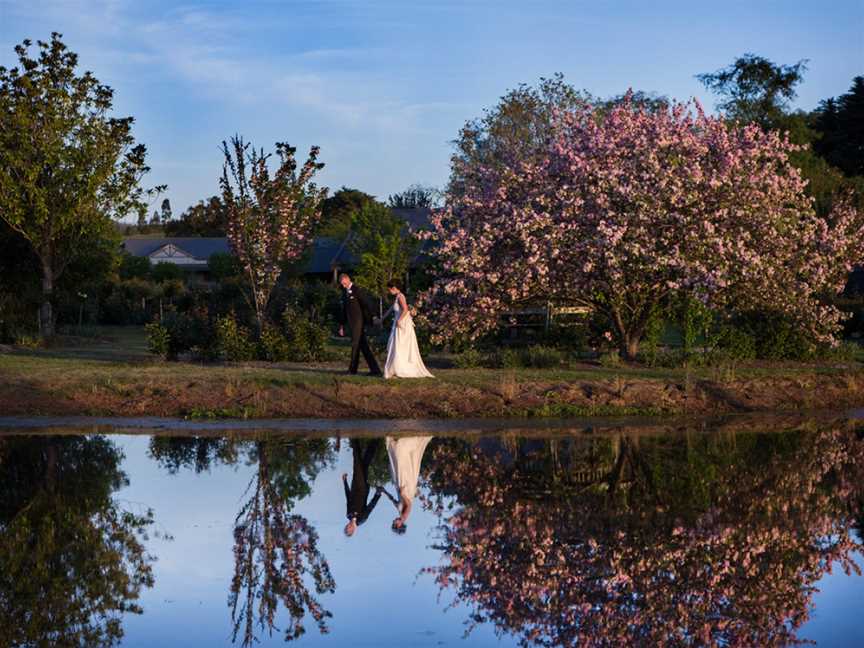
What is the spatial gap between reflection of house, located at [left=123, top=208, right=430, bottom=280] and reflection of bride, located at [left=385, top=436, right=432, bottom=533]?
45129 millimetres

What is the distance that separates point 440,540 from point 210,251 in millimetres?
101023

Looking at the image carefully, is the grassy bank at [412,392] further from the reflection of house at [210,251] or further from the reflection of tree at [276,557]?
the reflection of house at [210,251]

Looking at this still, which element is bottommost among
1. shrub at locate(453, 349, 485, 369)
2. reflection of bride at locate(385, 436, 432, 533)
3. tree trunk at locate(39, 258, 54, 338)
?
reflection of bride at locate(385, 436, 432, 533)

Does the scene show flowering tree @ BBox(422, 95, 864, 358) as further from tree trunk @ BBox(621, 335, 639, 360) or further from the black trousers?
the black trousers

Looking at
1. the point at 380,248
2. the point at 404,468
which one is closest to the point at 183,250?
the point at 380,248

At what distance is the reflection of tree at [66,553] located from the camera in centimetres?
785

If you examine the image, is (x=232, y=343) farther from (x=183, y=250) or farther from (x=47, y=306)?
(x=183, y=250)

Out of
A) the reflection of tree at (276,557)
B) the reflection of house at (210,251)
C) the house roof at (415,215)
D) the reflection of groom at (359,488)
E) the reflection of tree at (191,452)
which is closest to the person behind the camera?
the reflection of tree at (276,557)

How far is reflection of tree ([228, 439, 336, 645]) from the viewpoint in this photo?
8.20 metres

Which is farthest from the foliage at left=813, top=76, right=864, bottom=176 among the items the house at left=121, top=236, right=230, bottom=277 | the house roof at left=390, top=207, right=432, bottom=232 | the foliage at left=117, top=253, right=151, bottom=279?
the house at left=121, top=236, right=230, bottom=277

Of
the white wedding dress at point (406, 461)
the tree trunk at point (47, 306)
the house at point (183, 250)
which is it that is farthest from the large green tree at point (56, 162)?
the house at point (183, 250)

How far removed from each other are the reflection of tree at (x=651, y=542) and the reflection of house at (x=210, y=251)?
158 ft

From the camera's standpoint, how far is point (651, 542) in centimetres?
1008

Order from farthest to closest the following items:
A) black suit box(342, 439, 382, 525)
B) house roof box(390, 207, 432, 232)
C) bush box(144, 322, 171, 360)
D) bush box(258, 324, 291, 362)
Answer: house roof box(390, 207, 432, 232) < bush box(258, 324, 291, 362) < bush box(144, 322, 171, 360) < black suit box(342, 439, 382, 525)
